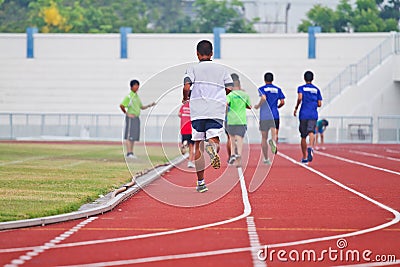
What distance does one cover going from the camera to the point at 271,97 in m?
21.2

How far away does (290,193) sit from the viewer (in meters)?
14.0

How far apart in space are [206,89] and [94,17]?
69892 millimetres

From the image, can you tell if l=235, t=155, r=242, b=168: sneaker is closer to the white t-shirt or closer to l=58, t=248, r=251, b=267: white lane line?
the white t-shirt

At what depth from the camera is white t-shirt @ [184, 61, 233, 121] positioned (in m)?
13.4

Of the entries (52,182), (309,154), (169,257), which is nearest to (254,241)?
(169,257)

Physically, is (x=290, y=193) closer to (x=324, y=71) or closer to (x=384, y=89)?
(x=384, y=89)

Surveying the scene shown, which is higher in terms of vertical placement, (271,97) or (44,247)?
(271,97)

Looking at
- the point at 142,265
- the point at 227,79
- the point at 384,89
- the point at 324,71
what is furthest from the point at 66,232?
the point at 324,71

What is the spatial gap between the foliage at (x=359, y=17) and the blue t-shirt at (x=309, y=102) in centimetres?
5472

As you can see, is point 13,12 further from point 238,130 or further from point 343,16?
point 238,130

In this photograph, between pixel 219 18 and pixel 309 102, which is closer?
pixel 309 102

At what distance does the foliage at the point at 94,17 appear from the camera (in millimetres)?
80562

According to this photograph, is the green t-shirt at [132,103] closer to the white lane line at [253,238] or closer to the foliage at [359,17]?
the white lane line at [253,238]

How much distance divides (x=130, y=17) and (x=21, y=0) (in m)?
10.6
